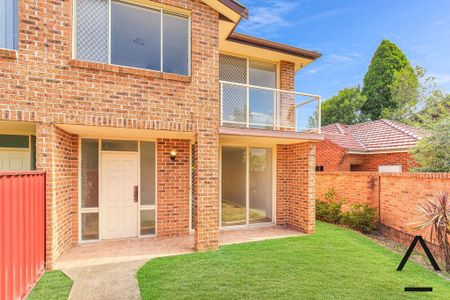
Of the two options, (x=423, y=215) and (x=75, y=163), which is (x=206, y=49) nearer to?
(x=75, y=163)

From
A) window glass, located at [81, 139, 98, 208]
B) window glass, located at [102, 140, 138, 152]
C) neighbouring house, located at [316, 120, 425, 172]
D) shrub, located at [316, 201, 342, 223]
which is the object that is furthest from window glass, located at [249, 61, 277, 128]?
neighbouring house, located at [316, 120, 425, 172]

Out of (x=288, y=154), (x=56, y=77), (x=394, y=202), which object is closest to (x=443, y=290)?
(x=394, y=202)

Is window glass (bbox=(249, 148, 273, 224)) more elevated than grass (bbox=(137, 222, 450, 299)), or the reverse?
window glass (bbox=(249, 148, 273, 224))

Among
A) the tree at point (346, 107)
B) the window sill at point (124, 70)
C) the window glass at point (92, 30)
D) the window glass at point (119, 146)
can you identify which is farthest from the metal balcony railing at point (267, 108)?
the tree at point (346, 107)

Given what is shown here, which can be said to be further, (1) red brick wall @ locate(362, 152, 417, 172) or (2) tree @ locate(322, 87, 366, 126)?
(2) tree @ locate(322, 87, 366, 126)

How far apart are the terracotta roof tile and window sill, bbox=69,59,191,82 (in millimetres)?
11299

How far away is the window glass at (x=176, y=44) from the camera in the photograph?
598cm

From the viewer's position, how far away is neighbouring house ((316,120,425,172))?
12.1 meters

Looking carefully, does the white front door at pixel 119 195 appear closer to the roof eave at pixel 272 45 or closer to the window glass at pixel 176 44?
the window glass at pixel 176 44

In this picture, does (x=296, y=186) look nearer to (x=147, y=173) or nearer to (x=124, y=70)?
(x=147, y=173)

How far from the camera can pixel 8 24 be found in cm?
473

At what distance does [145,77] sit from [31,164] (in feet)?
13.9

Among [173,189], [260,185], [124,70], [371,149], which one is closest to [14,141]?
[124,70]

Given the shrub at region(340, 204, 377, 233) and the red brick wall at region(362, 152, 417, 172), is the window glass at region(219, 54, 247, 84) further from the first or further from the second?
the red brick wall at region(362, 152, 417, 172)
